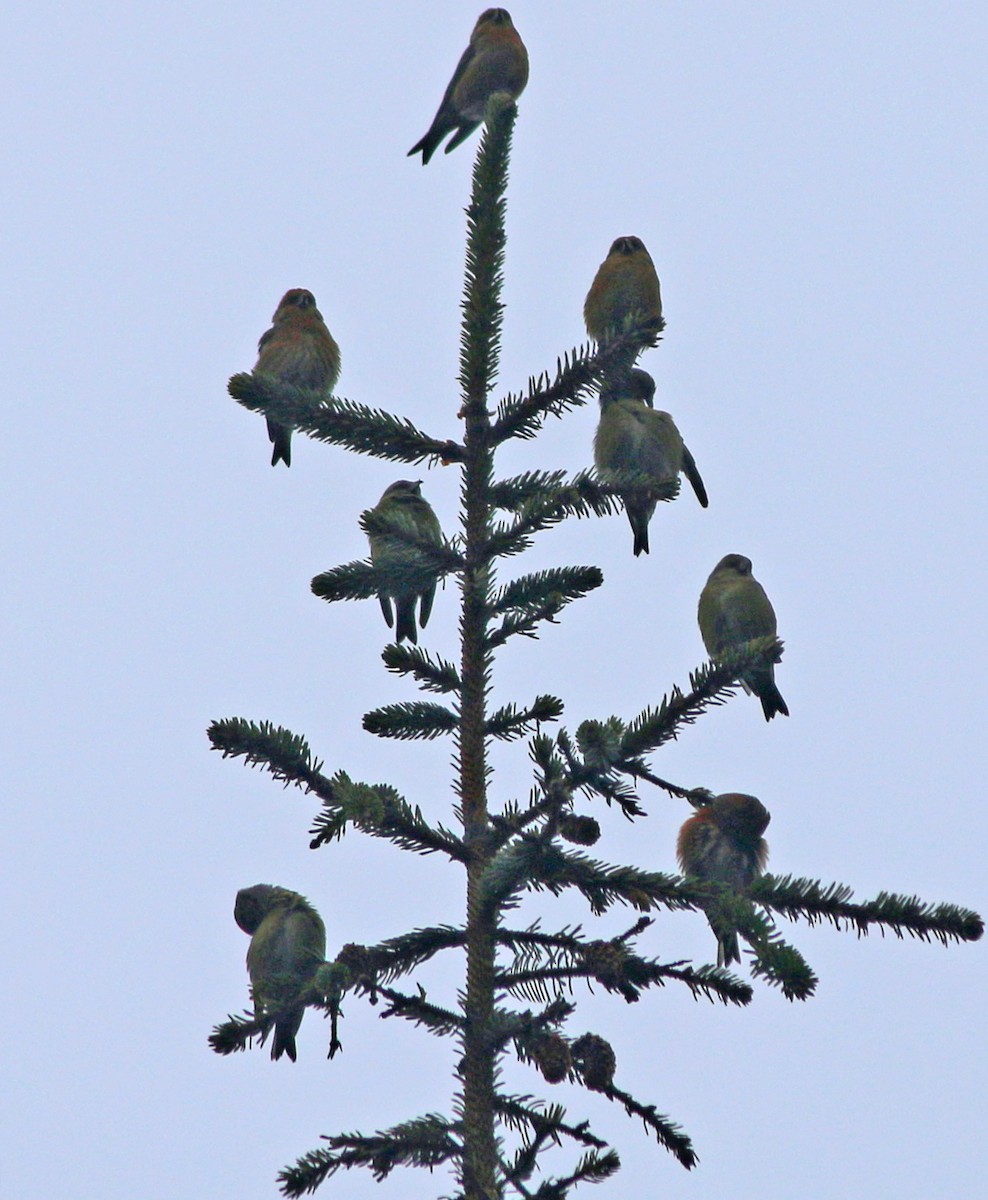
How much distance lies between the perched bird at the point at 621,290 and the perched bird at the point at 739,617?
1.16 metres

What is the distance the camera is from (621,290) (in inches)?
228

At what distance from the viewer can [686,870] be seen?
5.00 m

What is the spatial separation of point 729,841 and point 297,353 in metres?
2.61

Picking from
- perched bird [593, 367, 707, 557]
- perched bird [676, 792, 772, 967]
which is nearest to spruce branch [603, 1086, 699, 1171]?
perched bird [676, 792, 772, 967]

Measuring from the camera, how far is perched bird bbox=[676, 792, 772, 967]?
4859 millimetres

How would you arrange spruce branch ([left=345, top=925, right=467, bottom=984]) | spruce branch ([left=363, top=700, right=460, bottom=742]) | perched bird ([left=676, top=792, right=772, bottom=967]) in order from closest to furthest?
1. spruce branch ([left=345, top=925, right=467, bottom=984])
2. spruce branch ([left=363, top=700, right=460, bottom=742])
3. perched bird ([left=676, top=792, right=772, bottom=967])

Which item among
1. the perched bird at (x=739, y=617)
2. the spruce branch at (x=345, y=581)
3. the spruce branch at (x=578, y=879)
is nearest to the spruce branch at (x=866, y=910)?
the spruce branch at (x=578, y=879)

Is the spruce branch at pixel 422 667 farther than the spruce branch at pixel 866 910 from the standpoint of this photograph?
Yes

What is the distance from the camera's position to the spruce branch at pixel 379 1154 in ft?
8.92

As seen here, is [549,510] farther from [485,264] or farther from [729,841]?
[729,841]

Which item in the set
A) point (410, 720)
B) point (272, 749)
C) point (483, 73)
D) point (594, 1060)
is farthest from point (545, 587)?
point (483, 73)

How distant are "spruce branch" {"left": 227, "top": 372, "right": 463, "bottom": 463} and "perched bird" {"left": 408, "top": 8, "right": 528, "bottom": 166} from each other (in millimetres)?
2732

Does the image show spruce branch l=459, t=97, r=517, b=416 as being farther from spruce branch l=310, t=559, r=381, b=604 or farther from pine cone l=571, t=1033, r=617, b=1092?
pine cone l=571, t=1033, r=617, b=1092

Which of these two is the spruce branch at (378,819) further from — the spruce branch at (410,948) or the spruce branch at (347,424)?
the spruce branch at (347,424)
